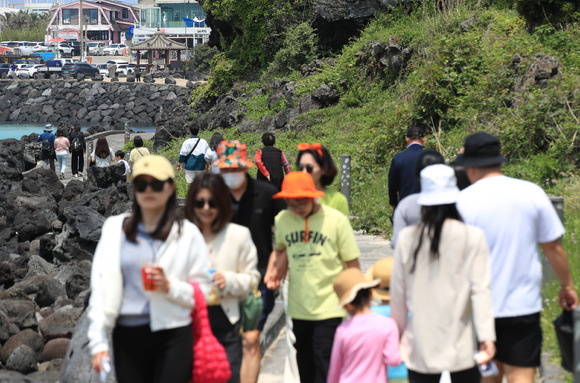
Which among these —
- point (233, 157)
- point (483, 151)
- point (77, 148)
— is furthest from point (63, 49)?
point (483, 151)

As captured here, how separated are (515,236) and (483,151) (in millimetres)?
574

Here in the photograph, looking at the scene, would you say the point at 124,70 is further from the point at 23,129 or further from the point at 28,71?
the point at 23,129

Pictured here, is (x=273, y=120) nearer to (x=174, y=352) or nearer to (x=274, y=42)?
(x=274, y=42)

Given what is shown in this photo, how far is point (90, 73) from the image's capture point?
291ft

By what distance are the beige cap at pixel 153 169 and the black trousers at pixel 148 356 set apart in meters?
0.74

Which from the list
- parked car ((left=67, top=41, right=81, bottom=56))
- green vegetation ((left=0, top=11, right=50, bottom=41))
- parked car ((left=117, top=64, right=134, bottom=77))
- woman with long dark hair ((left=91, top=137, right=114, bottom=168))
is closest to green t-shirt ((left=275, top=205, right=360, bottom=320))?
woman with long dark hair ((left=91, top=137, right=114, bottom=168))

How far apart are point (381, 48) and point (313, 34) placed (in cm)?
581

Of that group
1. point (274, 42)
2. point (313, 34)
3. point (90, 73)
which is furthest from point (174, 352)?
point (90, 73)

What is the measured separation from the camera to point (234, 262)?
4.82 metres

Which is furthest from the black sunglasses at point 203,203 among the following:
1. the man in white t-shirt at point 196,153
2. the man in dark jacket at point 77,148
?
the man in dark jacket at point 77,148

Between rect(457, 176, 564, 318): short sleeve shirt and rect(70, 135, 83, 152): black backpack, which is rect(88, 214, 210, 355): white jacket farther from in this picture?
rect(70, 135, 83, 152): black backpack

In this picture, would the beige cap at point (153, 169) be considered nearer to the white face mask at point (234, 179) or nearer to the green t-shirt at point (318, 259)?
the green t-shirt at point (318, 259)

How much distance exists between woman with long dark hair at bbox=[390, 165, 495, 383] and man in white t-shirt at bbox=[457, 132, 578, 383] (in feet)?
1.46

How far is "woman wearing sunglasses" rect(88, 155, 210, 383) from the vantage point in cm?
402
